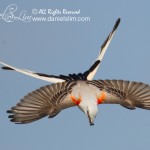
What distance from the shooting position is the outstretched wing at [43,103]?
18453 mm

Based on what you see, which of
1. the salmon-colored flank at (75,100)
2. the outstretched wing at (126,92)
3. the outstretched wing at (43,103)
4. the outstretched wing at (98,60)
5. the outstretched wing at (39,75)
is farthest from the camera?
the outstretched wing at (98,60)

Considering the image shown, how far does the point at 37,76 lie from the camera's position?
19453 millimetres

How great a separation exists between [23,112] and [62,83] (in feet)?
5.61

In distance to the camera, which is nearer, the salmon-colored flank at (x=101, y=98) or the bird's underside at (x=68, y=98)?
the bird's underside at (x=68, y=98)

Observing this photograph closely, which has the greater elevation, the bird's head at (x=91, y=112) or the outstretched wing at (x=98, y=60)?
the outstretched wing at (x=98, y=60)

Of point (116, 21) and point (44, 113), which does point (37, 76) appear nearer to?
point (44, 113)

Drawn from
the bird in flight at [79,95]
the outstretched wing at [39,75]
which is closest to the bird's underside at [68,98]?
the bird in flight at [79,95]

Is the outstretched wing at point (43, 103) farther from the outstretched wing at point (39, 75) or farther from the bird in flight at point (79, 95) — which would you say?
the outstretched wing at point (39, 75)

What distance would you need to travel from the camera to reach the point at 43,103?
1894cm

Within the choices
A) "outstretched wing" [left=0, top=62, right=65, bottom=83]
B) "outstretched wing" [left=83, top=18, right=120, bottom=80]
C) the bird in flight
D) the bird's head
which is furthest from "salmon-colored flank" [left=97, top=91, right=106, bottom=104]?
"outstretched wing" [left=0, top=62, right=65, bottom=83]

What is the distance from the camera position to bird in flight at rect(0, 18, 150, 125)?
18.7 m

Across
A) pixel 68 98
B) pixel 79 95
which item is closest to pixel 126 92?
pixel 79 95

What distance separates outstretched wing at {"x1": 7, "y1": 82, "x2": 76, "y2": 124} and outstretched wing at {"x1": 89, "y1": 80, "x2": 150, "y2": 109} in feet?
3.75

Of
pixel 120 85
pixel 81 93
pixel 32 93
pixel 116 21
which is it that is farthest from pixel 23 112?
pixel 116 21
